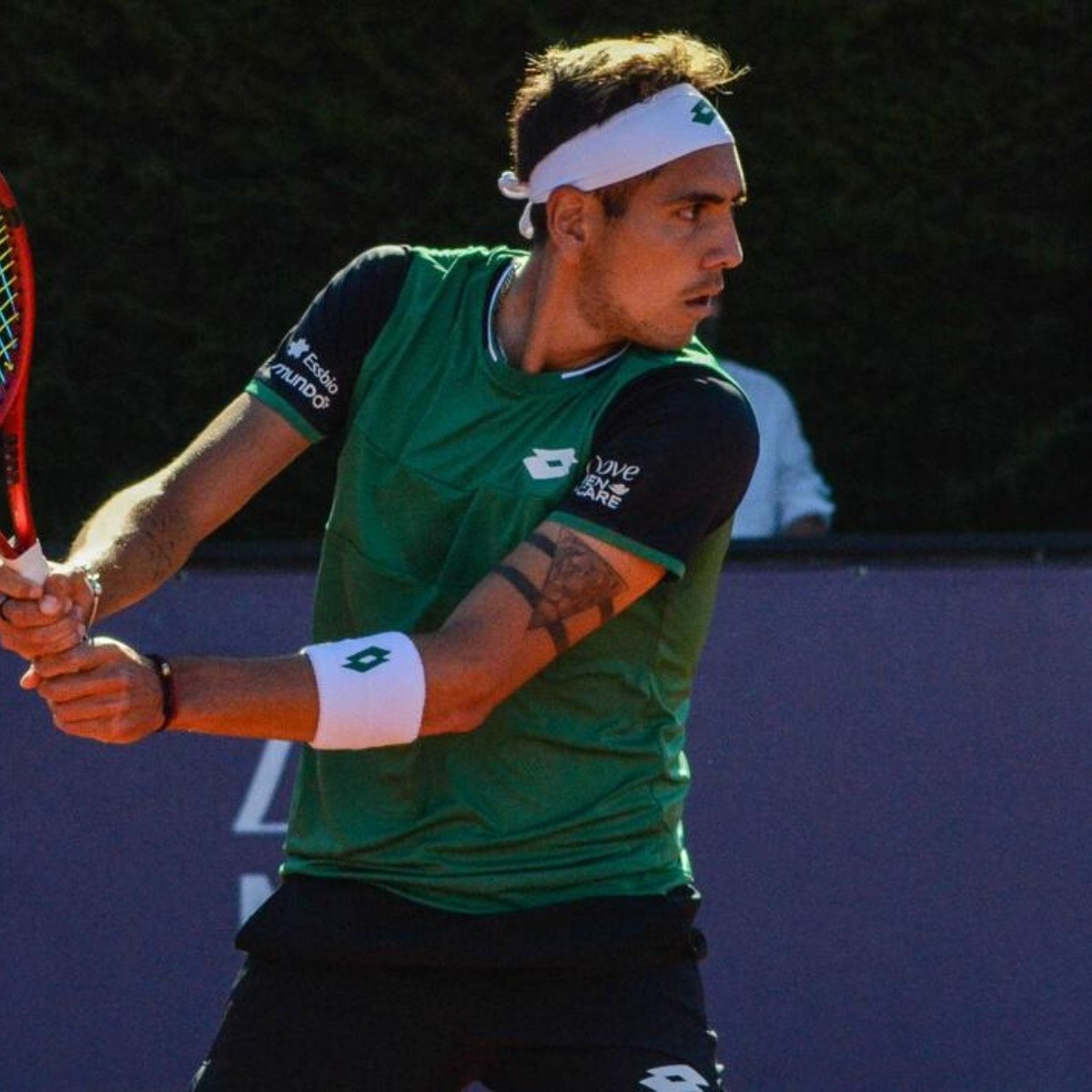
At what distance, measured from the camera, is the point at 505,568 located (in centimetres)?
331

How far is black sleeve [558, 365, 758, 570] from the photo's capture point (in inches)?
133

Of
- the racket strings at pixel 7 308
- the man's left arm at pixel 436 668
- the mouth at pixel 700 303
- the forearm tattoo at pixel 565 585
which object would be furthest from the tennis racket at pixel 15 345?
the mouth at pixel 700 303

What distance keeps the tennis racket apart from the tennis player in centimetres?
15

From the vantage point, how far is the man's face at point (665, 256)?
3.49 metres

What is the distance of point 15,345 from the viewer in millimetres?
3408

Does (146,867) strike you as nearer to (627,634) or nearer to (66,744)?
(66,744)

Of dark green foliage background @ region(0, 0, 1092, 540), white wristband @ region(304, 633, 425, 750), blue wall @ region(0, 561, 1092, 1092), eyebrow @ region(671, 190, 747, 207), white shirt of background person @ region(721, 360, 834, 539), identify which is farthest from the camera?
dark green foliage background @ region(0, 0, 1092, 540)

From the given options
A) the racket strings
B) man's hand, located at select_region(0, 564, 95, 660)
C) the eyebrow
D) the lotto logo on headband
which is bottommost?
man's hand, located at select_region(0, 564, 95, 660)

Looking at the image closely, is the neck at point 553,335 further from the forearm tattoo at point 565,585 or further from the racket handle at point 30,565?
the racket handle at point 30,565

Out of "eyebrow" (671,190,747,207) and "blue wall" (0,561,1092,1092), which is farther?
"blue wall" (0,561,1092,1092)

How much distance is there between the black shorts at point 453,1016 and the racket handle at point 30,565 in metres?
0.71

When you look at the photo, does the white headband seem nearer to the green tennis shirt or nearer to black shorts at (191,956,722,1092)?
the green tennis shirt

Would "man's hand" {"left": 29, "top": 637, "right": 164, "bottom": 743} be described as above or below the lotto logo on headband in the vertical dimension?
below

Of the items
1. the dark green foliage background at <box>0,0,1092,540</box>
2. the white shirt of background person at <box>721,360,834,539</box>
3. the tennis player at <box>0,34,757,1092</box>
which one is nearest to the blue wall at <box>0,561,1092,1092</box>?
the white shirt of background person at <box>721,360,834,539</box>
